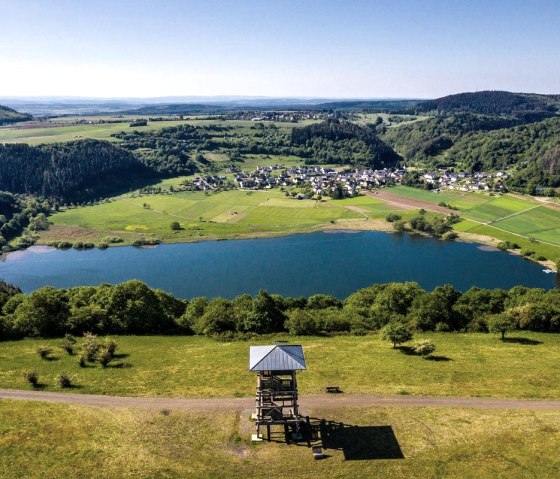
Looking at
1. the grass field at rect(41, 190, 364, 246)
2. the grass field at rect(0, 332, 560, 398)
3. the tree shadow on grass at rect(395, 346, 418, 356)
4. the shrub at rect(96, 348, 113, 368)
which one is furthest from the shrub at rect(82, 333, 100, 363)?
the grass field at rect(41, 190, 364, 246)

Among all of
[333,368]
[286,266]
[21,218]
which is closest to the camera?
[333,368]

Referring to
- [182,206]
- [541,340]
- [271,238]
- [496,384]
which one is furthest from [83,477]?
[182,206]

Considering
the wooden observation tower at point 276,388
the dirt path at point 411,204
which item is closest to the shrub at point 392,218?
the dirt path at point 411,204

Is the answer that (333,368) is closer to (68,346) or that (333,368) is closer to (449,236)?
(68,346)

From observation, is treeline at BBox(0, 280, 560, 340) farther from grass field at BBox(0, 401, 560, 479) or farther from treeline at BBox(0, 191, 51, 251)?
treeline at BBox(0, 191, 51, 251)

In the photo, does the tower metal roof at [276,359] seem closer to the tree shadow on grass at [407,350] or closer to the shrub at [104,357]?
the tree shadow on grass at [407,350]

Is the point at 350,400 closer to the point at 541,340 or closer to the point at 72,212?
the point at 541,340

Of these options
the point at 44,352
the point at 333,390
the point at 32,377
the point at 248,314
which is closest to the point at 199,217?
the point at 248,314
